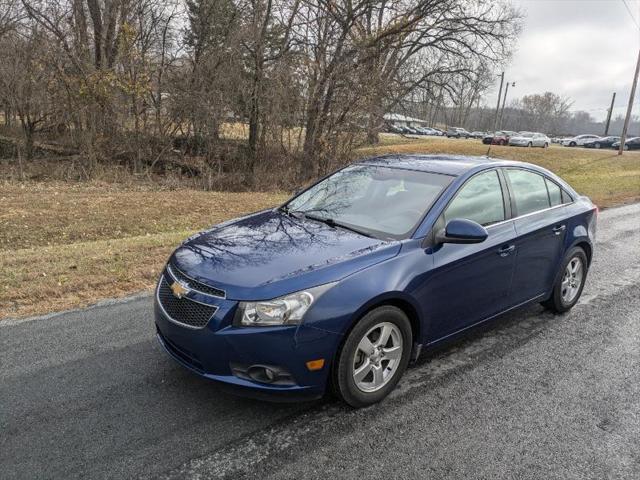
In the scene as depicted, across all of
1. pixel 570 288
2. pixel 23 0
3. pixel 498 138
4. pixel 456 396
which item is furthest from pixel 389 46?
pixel 498 138

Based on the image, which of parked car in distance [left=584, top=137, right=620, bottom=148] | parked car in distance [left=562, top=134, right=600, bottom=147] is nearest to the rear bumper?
parked car in distance [left=584, top=137, right=620, bottom=148]

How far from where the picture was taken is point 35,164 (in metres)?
17.8

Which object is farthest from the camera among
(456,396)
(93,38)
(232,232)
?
(93,38)

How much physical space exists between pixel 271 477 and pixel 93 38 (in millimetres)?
20507

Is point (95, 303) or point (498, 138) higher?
point (498, 138)

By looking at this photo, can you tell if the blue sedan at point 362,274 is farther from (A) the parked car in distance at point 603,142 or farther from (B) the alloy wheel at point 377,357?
(A) the parked car in distance at point 603,142

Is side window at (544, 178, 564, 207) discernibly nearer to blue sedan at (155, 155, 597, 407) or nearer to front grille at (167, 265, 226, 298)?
blue sedan at (155, 155, 597, 407)

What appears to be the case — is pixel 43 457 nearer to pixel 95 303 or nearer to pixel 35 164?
pixel 95 303

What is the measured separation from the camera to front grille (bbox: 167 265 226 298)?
123 inches

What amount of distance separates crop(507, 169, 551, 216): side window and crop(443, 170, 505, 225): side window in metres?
0.24

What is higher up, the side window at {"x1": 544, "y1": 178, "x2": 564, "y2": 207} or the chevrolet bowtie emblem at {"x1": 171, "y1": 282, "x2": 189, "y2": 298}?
the side window at {"x1": 544, "y1": 178, "x2": 564, "y2": 207}

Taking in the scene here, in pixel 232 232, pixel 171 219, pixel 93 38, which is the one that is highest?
pixel 93 38

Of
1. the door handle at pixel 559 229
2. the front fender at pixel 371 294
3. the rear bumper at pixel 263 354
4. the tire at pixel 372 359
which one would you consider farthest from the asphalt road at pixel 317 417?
the door handle at pixel 559 229

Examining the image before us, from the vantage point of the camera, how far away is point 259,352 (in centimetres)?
299
